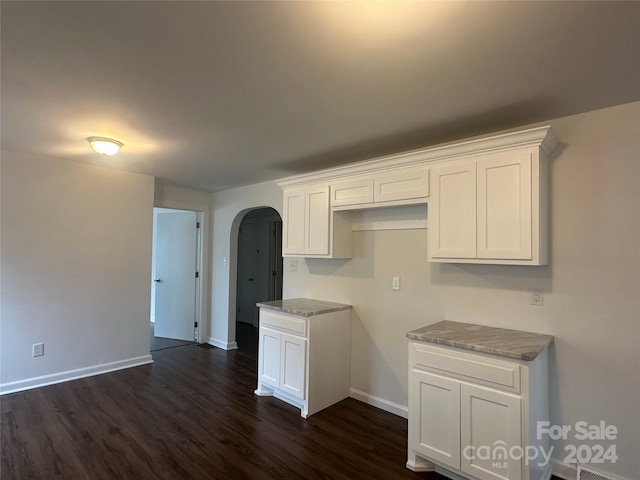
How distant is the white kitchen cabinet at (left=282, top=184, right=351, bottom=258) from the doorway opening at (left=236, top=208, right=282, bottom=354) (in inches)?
110

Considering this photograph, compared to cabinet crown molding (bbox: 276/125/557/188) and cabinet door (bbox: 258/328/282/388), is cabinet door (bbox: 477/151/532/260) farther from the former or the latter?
cabinet door (bbox: 258/328/282/388)

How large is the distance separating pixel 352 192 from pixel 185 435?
2.45 m

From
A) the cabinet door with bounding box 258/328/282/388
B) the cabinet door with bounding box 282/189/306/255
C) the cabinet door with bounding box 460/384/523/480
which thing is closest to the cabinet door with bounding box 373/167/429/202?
the cabinet door with bounding box 282/189/306/255

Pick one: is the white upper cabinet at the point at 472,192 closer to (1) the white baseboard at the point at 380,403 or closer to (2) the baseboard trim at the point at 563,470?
(2) the baseboard trim at the point at 563,470

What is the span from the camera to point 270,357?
3.42 metres

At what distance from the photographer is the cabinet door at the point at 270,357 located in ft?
11.0

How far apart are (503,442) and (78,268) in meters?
4.34

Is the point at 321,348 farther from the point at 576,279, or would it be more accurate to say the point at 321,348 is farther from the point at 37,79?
the point at 37,79

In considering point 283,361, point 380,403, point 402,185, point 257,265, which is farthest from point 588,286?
point 257,265

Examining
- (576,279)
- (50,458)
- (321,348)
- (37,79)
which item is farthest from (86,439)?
(576,279)

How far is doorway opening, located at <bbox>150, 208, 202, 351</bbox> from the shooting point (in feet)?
17.8

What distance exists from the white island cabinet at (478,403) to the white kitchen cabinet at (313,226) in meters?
1.28

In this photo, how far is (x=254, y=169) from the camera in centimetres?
399

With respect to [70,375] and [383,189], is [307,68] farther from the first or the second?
[70,375]
